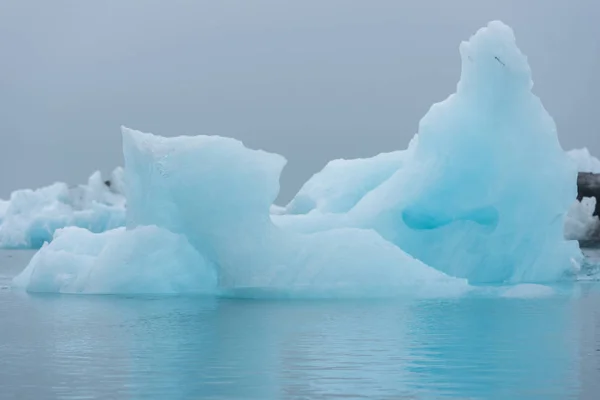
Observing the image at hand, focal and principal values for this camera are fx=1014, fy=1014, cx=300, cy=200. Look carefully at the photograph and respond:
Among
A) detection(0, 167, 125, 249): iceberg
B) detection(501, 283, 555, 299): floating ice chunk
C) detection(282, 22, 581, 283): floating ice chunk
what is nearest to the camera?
detection(501, 283, 555, 299): floating ice chunk

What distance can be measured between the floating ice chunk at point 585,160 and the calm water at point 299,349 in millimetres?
30998

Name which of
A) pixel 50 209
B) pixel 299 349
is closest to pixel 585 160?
pixel 50 209

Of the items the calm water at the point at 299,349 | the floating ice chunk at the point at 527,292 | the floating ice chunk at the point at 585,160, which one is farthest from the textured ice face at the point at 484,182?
the floating ice chunk at the point at 585,160

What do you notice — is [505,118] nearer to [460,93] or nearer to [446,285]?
[460,93]

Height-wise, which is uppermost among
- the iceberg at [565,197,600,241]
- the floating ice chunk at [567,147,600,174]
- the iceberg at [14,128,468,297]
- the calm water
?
the floating ice chunk at [567,147,600,174]

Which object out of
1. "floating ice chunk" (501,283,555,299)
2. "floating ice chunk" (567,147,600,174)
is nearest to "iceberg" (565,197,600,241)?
"floating ice chunk" (567,147,600,174)

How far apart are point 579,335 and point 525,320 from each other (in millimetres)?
1597

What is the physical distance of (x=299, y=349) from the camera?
9797 mm

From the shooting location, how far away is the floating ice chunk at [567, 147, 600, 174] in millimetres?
45375

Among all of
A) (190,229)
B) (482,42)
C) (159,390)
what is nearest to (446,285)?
(190,229)

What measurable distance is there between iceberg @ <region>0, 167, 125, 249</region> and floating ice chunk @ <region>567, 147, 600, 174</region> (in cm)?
2094

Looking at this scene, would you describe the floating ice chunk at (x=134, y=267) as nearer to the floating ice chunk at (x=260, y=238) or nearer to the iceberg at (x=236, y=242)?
the iceberg at (x=236, y=242)

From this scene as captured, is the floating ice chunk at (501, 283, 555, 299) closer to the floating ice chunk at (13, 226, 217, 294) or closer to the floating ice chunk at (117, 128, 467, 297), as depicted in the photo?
the floating ice chunk at (117, 128, 467, 297)

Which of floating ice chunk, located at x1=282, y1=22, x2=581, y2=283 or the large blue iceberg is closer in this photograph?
the large blue iceberg
